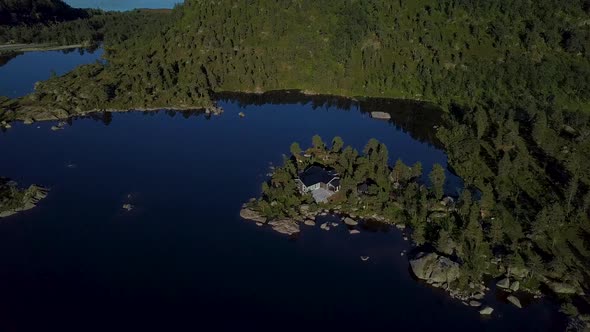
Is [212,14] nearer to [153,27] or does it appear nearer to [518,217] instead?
[153,27]

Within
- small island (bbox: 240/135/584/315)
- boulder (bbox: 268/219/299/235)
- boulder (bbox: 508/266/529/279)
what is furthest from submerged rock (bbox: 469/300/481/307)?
boulder (bbox: 268/219/299/235)

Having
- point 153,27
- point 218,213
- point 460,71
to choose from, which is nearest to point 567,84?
point 460,71

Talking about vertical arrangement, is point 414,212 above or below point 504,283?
above

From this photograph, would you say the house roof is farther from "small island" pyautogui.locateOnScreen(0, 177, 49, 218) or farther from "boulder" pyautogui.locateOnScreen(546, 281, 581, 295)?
"small island" pyautogui.locateOnScreen(0, 177, 49, 218)

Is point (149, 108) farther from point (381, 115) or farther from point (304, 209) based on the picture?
point (304, 209)

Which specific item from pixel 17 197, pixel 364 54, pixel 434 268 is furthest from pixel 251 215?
pixel 364 54

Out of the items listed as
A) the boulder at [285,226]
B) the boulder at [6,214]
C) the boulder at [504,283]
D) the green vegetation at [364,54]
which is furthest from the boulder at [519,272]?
the boulder at [6,214]

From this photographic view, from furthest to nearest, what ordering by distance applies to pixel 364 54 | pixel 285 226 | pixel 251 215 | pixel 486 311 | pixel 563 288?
1. pixel 364 54
2. pixel 251 215
3. pixel 285 226
4. pixel 563 288
5. pixel 486 311
